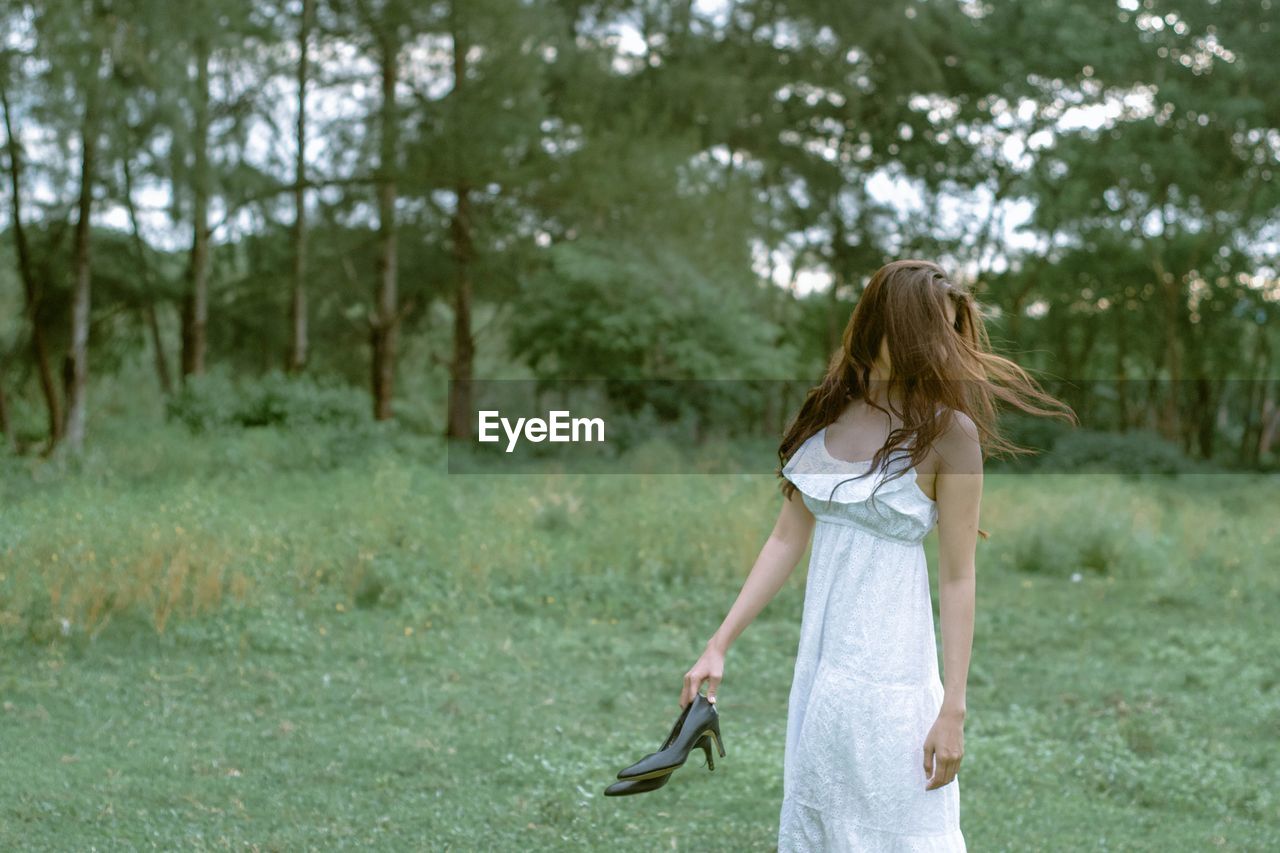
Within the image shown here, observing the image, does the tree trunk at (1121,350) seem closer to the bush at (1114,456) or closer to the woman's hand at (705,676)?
the bush at (1114,456)

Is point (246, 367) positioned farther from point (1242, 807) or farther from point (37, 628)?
point (1242, 807)

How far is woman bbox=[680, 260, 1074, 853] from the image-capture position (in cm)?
248

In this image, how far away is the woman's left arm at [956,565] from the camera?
245 centimetres

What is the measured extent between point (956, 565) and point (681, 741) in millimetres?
650

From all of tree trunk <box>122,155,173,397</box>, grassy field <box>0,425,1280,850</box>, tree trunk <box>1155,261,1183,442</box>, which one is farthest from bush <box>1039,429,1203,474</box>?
tree trunk <box>122,155,173,397</box>

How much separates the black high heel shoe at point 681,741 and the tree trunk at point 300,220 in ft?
62.0

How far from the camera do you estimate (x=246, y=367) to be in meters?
24.6

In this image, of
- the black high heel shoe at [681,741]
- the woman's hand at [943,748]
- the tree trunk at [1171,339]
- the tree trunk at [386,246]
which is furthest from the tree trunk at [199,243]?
the tree trunk at [1171,339]

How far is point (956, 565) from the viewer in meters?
2.49

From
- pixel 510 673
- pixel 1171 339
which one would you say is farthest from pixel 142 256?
pixel 1171 339

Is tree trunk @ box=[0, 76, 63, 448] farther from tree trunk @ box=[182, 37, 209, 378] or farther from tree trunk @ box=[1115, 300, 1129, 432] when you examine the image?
tree trunk @ box=[1115, 300, 1129, 432]

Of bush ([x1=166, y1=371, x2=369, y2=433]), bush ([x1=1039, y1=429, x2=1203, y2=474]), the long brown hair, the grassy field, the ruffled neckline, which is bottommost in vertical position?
the grassy field

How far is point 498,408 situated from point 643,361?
5.46m

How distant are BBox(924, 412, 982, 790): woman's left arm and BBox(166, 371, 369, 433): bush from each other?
15.7m
